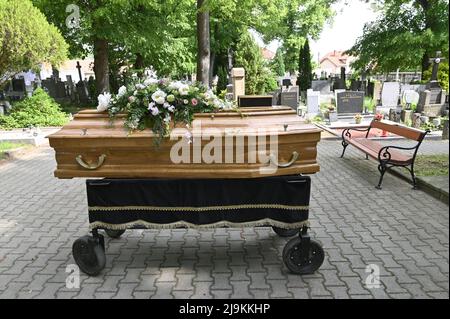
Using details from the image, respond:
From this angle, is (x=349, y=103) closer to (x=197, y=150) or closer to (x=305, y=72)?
(x=197, y=150)


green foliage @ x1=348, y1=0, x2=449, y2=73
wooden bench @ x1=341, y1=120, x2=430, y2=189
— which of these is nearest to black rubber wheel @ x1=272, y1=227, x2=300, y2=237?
wooden bench @ x1=341, y1=120, x2=430, y2=189

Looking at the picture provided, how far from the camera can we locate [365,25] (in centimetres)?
2583

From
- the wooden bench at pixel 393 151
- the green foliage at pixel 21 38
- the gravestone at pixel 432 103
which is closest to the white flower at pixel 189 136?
the wooden bench at pixel 393 151

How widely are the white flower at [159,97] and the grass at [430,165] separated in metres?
4.58

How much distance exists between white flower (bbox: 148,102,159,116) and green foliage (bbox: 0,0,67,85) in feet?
32.7

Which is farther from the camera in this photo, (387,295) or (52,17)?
(52,17)

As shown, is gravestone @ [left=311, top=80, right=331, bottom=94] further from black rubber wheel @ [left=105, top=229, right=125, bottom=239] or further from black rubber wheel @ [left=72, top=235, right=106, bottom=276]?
black rubber wheel @ [left=72, top=235, right=106, bottom=276]

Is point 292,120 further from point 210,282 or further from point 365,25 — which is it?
point 365,25

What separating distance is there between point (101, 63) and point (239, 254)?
15800mm

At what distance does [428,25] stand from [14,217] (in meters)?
23.7

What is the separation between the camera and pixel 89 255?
354cm

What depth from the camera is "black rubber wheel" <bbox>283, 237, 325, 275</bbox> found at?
3.45m

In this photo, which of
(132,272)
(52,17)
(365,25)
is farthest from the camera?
(365,25)

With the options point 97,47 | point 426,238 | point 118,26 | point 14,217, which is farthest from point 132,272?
point 97,47
